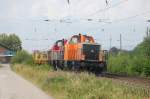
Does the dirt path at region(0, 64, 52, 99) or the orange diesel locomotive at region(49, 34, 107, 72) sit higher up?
the orange diesel locomotive at region(49, 34, 107, 72)

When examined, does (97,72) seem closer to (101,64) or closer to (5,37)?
(101,64)

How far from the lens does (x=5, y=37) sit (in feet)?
580

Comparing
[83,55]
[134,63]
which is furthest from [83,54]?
[134,63]

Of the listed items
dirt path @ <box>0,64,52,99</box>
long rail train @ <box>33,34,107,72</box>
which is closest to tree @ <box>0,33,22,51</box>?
long rail train @ <box>33,34,107,72</box>

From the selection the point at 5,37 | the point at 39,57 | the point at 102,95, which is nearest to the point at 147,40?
the point at 39,57

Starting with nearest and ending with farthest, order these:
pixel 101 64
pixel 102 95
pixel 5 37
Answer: pixel 102 95 → pixel 101 64 → pixel 5 37

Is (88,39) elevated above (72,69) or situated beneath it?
elevated above

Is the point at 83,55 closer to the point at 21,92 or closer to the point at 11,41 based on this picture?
the point at 21,92

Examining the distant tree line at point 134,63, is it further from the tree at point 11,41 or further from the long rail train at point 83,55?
the tree at point 11,41

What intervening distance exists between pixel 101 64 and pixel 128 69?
690 cm

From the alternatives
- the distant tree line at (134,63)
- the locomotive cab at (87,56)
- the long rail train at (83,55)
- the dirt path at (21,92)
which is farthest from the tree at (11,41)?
the dirt path at (21,92)

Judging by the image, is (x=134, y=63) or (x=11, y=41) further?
(x=11, y=41)

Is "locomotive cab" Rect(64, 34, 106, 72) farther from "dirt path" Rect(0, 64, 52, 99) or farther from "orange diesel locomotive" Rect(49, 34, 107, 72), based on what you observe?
"dirt path" Rect(0, 64, 52, 99)

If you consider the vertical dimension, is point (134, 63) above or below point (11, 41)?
below
